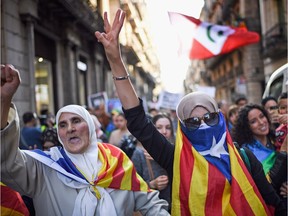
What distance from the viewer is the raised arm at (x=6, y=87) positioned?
1.87 m

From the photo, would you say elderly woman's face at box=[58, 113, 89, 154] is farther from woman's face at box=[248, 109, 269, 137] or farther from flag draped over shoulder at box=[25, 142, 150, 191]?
woman's face at box=[248, 109, 269, 137]

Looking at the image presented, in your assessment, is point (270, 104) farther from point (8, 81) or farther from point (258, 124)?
point (8, 81)

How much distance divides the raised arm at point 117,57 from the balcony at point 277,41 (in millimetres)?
17579

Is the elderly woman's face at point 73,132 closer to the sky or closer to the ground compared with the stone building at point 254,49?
closer to the ground

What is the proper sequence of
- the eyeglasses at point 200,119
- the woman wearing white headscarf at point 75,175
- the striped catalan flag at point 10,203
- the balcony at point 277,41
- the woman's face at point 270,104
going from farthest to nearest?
the balcony at point 277,41
the woman's face at point 270,104
the eyeglasses at point 200,119
the striped catalan flag at point 10,203
the woman wearing white headscarf at point 75,175

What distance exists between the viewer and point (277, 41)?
19016 mm

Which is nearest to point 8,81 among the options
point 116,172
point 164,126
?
point 116,172

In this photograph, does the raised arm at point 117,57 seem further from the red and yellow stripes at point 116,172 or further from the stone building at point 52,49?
the stone building at point 52,49

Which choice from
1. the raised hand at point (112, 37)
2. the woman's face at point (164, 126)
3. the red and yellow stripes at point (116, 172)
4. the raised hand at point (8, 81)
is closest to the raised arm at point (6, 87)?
the raised hand at point (8, 81)

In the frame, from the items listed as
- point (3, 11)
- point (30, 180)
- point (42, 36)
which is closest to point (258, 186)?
point (30, 180)

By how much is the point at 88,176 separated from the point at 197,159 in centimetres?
65

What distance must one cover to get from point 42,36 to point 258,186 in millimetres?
9966

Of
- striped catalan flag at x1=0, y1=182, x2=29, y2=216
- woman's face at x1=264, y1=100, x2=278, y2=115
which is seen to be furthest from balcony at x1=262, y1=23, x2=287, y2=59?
striped catalan flag at x1=0, y1=182, x2=29, y2=216

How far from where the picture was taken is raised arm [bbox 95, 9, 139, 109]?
2.21 meters
